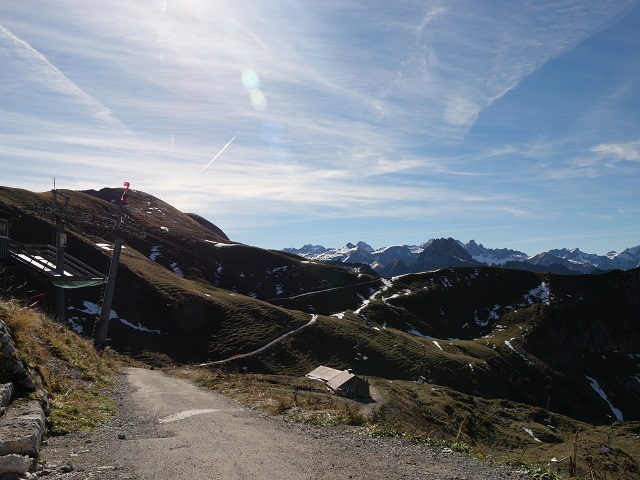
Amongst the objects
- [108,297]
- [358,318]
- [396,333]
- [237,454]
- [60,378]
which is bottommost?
[396,333]

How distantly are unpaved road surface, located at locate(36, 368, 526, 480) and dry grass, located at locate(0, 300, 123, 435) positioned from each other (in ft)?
3.16

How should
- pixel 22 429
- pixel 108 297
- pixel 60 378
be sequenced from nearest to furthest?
1. pixel 22 429
2. pixel 60 378
3. pixel 108 297

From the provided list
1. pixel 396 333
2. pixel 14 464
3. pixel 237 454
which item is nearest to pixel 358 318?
pixel 396 333

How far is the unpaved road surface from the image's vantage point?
11.1 metres

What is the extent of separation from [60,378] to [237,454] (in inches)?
457

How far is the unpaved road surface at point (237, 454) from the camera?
11.1 metres

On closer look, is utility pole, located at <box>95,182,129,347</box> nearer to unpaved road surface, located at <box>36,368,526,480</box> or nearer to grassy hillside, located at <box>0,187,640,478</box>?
grassy hillside, located at <box>0,187,640,478</box>

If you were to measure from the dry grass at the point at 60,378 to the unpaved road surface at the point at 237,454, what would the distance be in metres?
0.96

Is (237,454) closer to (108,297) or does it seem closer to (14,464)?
(14,464)

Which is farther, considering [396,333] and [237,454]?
[396,333]

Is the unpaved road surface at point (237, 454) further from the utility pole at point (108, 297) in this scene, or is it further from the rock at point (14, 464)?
the utility pole at point (108, 297)

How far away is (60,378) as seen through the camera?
1933cm

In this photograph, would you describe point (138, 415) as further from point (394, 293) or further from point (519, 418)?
point (394, 293)

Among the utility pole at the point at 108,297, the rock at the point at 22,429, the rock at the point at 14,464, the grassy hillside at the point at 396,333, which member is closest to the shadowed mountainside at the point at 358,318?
the grassy hillside at the point at 396,333
